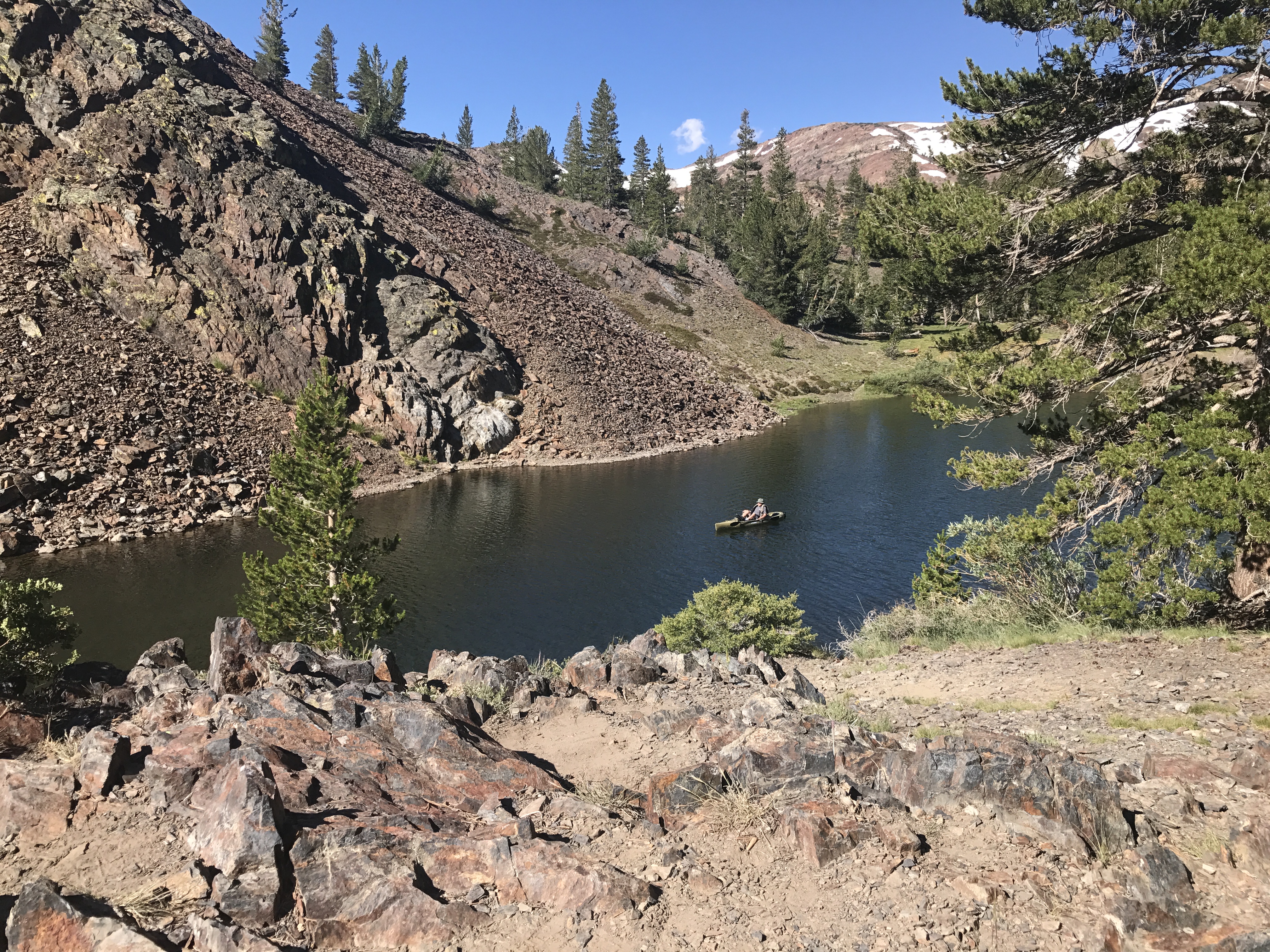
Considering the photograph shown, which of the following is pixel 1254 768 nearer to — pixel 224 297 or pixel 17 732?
pixel 17 732

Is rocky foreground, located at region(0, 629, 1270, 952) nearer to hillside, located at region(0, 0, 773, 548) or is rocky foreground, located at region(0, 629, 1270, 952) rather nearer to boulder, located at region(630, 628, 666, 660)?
boulder, located at region(630, 628, 666, 660)

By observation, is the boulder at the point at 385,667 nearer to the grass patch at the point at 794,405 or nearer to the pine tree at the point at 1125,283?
the pine tree at the point at 1125,283

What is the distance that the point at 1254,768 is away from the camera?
784 centimetres

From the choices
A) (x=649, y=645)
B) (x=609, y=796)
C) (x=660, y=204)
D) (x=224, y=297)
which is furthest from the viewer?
(x=660, y=204)

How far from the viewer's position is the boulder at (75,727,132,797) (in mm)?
7664

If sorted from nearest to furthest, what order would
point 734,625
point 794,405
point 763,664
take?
1. point 763,664
2. point 734,625
3. point 794,405

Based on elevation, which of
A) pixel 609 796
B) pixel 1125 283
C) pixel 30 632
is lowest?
pixel 609 796

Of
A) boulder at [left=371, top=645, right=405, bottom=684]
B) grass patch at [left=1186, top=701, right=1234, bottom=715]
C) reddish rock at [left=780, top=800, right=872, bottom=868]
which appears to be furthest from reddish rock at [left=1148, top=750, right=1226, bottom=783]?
boulder at [left=371, top=645, right=405, bottom=684]

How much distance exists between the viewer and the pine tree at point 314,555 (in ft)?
64.4

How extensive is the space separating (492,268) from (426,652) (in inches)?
2234

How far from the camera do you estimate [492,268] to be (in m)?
73.8

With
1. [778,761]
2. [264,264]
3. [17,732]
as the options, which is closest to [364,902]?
[778,761]

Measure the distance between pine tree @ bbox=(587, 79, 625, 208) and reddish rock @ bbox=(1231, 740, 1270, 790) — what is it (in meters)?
115

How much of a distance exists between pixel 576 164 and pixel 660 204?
1922 cm
